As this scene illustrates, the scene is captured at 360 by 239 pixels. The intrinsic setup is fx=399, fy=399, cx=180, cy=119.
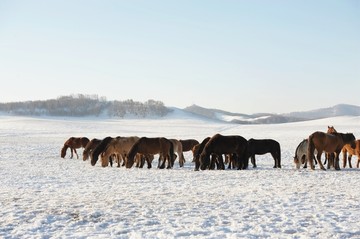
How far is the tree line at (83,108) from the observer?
154488 mm

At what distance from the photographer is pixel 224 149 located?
57.8 ft

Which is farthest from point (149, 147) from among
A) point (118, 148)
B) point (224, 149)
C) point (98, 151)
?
point (224, 149)

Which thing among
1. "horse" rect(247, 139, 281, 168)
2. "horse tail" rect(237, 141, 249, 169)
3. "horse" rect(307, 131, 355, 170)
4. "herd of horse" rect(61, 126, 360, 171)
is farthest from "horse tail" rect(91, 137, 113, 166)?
"horse" rect(307, 131, 355, 170)

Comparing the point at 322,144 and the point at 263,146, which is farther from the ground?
the point at 322,144

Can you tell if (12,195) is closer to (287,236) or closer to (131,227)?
(131,227)

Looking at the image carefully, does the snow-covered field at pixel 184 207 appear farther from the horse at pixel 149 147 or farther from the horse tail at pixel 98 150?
the horse tail at pixel 98 150

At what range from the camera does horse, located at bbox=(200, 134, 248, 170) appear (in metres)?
17.5

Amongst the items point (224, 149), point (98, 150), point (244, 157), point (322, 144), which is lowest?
point (244, 157)

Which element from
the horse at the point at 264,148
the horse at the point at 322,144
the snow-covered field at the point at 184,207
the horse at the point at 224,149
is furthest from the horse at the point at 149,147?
the horse at the point at 322,144

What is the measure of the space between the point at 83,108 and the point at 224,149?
15720 cm

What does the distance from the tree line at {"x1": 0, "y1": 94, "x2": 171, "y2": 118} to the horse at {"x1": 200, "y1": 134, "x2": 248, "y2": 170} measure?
13512 centimetres

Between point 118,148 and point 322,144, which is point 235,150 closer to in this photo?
point 322,144

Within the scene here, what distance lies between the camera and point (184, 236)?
6.36m

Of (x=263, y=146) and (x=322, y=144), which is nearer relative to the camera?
(x=322, y=144)
